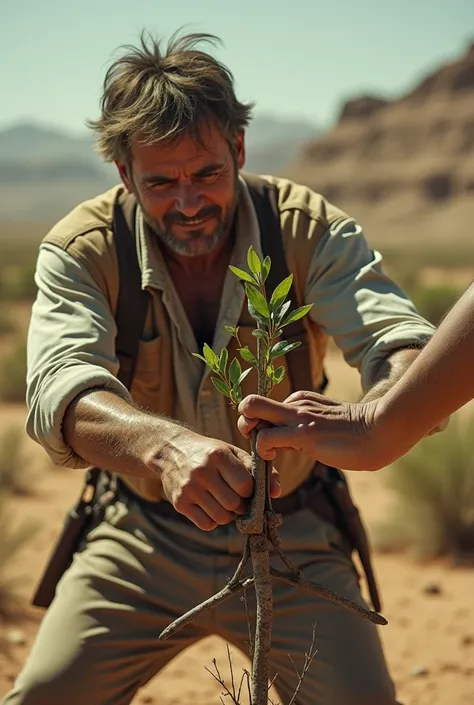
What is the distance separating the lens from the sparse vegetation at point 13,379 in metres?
10.7

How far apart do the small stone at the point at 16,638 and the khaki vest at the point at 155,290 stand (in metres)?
2.02

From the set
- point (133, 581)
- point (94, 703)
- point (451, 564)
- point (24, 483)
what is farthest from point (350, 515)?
point (24, 483)

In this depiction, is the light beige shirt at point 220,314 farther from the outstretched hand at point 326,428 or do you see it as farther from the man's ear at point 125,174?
the outstretched hand at point 326,428

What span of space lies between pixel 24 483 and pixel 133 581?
4.71 meters

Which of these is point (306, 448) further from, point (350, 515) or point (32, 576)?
point (32, 576)

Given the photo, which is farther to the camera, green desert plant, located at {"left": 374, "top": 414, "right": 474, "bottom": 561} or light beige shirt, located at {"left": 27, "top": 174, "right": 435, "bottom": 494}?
green desert plant, located at {"left": 374, "top": 414, "right": 474, "bottom": 561}

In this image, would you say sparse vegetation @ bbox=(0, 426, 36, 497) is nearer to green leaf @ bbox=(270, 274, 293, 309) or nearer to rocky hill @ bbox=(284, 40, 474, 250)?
green leaf @ bbox=(270, 274, 293, 309)

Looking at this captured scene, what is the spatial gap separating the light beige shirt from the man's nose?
0.60ft

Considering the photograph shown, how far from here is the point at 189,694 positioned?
4.33m

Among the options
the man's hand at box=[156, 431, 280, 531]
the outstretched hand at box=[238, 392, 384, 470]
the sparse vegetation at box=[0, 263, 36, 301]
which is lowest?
the sparse vegetation at box=[0, 263, 36, 301]

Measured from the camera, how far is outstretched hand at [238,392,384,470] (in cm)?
Answer: 208

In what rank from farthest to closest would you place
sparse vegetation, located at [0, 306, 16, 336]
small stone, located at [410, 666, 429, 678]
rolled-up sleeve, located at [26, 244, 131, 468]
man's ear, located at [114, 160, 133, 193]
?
sparse vegetation, located at [0, 306, 16, 336], small stone, located at [410, 666, 429, 678], man's ear, located at [114, 160, 133, 193], rolled-up sleeve, located at [26, 244, 131, 468]

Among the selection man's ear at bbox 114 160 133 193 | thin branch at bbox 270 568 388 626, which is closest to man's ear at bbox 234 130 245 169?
man's ear at bbox 114 160 133 193

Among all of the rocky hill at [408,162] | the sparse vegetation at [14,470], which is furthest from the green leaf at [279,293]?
the rocky hill at [408,162]
